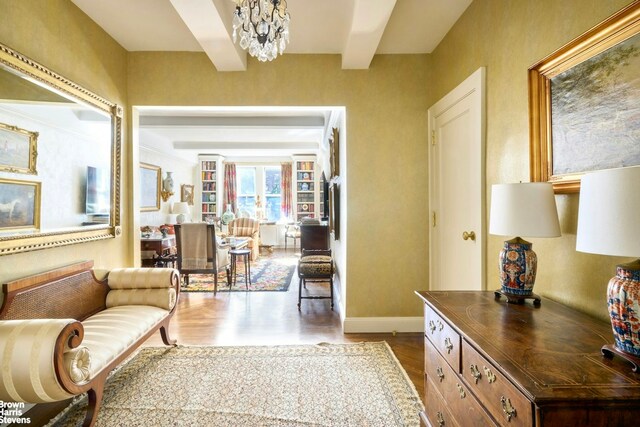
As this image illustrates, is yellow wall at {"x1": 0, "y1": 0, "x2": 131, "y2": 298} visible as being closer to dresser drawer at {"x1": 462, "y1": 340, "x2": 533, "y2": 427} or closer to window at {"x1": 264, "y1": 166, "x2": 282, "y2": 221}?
dresser drawer at {"x1": 462, "y1": 340, "x2": 533, "y2": 427}

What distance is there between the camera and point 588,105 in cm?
127

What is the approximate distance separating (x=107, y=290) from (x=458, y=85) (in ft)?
10.9

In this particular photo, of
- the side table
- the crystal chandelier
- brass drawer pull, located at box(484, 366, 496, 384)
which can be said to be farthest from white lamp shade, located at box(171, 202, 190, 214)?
brass drawer pull, located at box(484, 366, 496, 384)

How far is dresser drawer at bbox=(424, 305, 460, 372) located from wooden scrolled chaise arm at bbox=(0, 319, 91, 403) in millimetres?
1736

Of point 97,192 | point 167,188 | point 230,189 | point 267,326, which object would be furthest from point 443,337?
point 230,189

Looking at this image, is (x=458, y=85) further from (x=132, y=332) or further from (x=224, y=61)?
(x=132, y=332)

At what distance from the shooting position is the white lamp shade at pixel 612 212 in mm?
748

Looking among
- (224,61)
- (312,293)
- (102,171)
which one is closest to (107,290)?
(102,171)

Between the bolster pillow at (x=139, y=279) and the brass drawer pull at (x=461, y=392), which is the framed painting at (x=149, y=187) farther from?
the brass drawer pull at (x=461, y=392)

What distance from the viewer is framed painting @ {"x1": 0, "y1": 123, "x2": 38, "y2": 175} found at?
1.72 metres

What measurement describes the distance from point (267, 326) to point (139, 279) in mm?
1324

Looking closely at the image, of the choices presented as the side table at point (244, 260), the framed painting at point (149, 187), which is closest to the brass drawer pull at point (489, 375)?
the side table at point (244, 260)

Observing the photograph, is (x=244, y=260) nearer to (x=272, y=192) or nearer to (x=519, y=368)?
(x=272, y=192)

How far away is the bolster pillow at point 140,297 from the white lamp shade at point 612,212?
2666 mm
